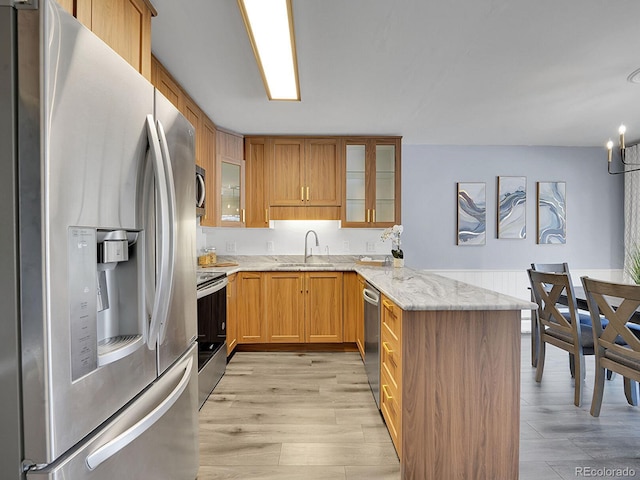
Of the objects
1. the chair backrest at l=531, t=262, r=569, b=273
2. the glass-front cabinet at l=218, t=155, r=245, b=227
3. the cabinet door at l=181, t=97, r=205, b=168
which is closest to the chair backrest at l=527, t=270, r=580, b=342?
the chair backrest at l=531, t=262, r=569, b=273

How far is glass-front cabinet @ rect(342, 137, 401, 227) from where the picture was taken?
413 cm

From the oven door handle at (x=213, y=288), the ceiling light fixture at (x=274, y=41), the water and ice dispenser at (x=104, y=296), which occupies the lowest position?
the oven door handle at (x=213, y=288)

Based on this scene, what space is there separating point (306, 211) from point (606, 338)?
9.66ft

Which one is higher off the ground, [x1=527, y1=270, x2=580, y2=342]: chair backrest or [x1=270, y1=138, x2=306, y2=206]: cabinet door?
[x1=270, y1=138, x2=306, y2=206]: cabinet door

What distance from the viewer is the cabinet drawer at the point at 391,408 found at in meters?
1.74

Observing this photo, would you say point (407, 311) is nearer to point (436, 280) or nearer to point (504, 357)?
point (504, 357)

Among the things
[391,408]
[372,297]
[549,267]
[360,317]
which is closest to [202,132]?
[372,297]

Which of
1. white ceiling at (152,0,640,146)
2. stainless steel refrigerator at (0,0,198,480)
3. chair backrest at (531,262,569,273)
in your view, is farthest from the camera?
chair backrest at (531,262,569,273)

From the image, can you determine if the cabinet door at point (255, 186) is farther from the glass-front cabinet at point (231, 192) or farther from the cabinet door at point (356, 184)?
the cabinet door at point (356, 184)

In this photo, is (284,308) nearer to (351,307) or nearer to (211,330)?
(351,307)

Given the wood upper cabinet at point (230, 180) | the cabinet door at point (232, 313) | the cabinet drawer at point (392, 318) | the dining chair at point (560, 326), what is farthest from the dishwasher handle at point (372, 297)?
the wood upper cabinet at point (230, 180)

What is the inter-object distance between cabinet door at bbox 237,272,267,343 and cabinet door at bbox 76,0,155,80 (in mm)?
2375

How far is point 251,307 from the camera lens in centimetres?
371

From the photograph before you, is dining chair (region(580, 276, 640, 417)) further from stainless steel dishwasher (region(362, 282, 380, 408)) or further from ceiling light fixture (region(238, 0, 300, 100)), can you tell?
ceiling light fixture (region(238, 0, 300, 100))
